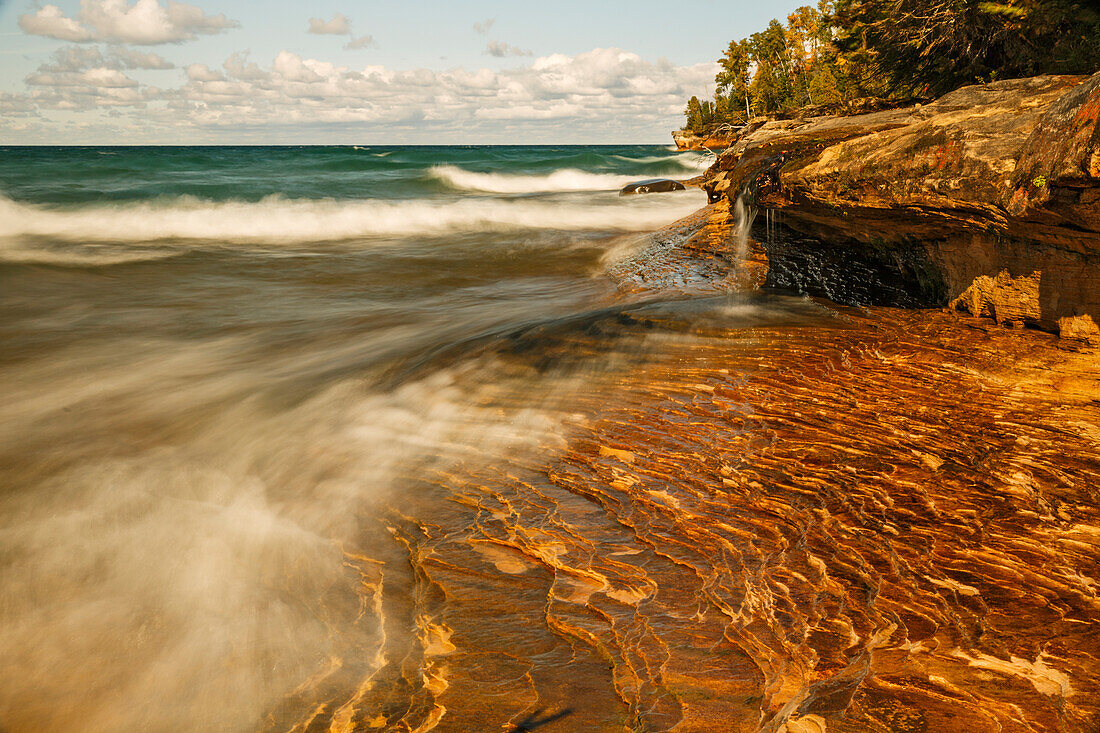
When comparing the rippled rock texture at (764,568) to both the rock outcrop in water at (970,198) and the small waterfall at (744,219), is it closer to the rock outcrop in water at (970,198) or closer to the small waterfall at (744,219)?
the rock outcrop in water at (970,198)

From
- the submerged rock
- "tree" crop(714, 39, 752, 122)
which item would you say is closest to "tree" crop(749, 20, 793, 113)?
"tree" crop(714, 39, 752, 122)

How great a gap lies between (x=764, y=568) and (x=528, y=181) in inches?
1388

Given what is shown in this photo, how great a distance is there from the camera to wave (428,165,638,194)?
101 ft

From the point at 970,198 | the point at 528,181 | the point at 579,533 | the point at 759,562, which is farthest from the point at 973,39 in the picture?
A: the point at 528,181

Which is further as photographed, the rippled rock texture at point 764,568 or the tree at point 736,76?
the tree at point 736,76

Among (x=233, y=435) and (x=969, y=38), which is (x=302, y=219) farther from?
(x=969, y=38)

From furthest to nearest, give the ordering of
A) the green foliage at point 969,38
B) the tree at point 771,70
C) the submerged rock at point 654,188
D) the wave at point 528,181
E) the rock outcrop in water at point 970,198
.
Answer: the tree at point 771,70, the wave at point 528,181, the submerged rock at point 654,188, the green foliage at point 969,38, the rock outcrop in water at point 970,198

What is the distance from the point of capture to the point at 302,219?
17.4 metres

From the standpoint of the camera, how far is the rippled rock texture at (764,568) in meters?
1.93

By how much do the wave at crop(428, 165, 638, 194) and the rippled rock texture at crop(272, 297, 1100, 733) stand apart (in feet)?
87.2

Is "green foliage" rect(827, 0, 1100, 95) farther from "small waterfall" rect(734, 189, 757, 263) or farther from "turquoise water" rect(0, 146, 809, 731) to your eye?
"turquoise water" rect(0, 146, 809, 731)

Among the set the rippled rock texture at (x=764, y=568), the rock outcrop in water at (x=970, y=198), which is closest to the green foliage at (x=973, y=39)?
the rock outcrop in water at (x=970, y=198)

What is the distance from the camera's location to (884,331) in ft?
17.1

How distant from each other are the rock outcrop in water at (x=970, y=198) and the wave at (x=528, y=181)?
23.8 metres
